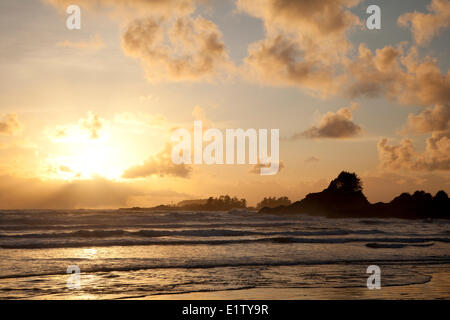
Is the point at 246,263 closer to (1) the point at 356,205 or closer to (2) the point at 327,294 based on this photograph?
(2) the point at 327,294

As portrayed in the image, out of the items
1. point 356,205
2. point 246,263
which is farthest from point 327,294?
point 356,205

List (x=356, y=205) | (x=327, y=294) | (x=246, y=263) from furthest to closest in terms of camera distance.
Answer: (x=356, y=205), (x=246, y=263), (x=327, y=294)

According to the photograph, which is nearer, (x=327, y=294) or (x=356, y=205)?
(x=327, y=294)

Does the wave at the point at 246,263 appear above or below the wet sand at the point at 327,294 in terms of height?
below

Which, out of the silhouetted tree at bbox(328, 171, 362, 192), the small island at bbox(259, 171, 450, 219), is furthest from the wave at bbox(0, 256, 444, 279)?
the silhouetted tree at bbox(328, 171, 362, 192)

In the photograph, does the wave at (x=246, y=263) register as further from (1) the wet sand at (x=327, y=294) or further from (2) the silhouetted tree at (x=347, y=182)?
(2) the silhouetted tree at (x=347, y=182)

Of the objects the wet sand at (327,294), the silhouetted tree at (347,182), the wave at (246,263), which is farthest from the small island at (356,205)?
the wet sand at (327,294)

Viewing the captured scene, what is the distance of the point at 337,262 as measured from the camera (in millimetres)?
19828

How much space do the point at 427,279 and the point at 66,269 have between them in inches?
534

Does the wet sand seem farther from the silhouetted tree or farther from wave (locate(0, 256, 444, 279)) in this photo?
the silhouetted tree

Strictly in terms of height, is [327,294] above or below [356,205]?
above

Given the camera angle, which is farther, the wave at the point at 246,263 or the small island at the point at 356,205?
the small island at the point at 356,205
